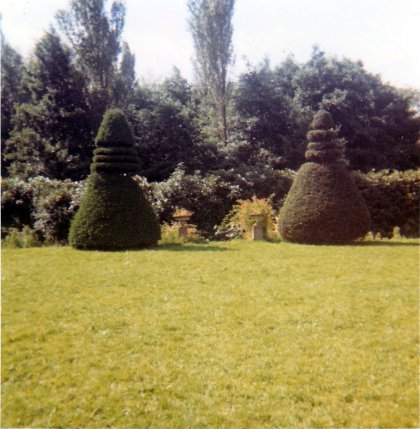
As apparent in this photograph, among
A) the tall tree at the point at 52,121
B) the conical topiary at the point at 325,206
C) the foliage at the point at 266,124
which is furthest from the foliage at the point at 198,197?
the tall tree at the point at 52,121

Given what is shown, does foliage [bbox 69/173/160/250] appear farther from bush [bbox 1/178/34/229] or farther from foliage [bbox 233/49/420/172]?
foliage [bbox 233/49/420/172]

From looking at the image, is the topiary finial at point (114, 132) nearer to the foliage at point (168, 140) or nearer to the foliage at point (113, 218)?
the foliage at point (113, 218)

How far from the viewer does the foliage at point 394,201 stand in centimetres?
1767

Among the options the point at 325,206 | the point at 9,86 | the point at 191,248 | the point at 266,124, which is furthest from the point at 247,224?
the point at 9,86

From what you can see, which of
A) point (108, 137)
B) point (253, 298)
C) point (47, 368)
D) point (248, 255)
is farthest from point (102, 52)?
point (47, 368)

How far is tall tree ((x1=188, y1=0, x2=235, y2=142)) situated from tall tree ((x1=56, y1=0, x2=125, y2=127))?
4.87 meters

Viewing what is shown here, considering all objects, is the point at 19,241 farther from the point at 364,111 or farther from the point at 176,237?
the point at 364,111

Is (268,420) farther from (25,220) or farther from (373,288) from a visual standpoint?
(25,220)

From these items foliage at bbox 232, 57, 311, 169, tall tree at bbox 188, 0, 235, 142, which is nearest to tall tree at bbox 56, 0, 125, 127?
tall tree at bbox 188, 0, 235, 142

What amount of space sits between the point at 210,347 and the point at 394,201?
15.7 meters

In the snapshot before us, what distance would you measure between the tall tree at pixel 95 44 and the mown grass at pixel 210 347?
666 inches

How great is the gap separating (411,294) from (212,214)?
1215cm

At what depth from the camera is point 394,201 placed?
18016 mm

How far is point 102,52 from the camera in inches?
919
